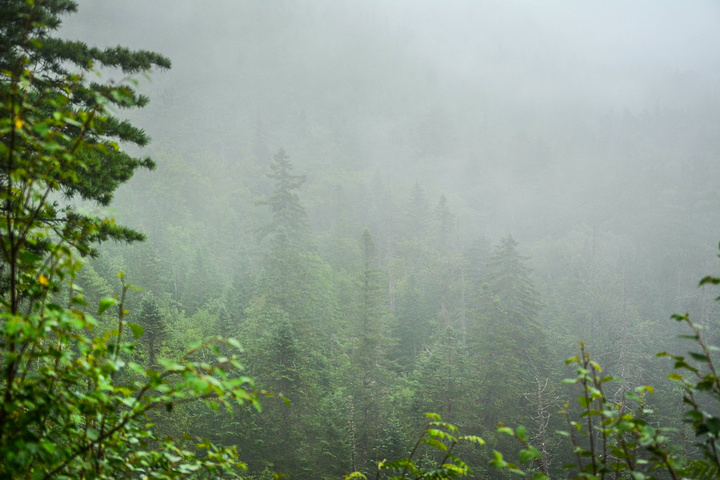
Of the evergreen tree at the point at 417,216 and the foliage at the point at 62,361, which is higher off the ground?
the evergreen tree at the point at 417,216

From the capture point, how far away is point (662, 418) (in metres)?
20.1

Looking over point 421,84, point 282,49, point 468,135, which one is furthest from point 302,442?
point 282,49

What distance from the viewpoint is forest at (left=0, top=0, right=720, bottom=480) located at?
4.91 feet

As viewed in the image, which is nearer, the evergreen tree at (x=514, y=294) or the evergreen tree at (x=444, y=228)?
the evergreen tree at (x=514, y=294)

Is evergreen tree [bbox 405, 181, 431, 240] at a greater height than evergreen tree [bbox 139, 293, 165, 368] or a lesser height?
greater

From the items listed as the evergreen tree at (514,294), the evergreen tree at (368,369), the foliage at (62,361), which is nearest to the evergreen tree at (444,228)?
the evergreen tree at (514,294)

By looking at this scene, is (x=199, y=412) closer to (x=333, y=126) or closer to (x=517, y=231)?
(x=517, y=231)

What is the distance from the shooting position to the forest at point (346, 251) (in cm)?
150

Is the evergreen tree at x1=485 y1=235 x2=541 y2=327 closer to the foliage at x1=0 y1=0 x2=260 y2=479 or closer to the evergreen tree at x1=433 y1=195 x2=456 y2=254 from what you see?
the evergreen tree at x1=433 y1=195 x2=456 y2=254

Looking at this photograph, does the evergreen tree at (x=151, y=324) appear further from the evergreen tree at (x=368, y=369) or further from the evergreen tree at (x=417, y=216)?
the evergreen tree at (x=417, y=216)

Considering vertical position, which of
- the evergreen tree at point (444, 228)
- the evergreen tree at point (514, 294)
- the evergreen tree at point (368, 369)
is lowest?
the evergreen tree at point (368, 369)

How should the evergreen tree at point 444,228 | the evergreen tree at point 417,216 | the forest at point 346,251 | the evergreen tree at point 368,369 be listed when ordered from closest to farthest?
the forest at point 346,251, the evergreen tree at point 368,369, the evergreen tree at point 444,228, the evergreen tree at point 417,216

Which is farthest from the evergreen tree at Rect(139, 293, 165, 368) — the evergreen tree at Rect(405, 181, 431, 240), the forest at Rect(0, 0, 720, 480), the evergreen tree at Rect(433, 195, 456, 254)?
the evergreen tree at Rect(433, 195, 456, 254)

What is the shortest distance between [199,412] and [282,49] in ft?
376
